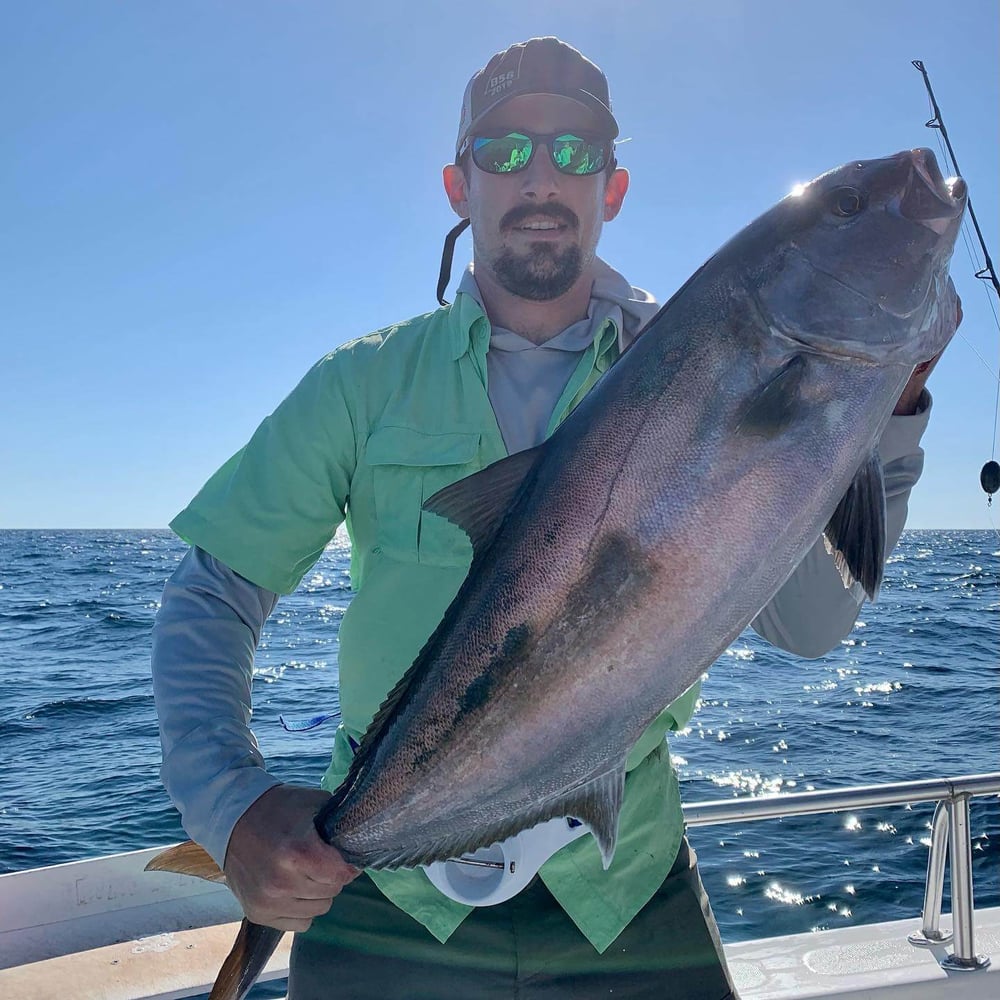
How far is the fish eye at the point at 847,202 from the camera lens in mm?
1950

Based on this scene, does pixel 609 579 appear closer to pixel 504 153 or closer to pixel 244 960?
pixel 244 960

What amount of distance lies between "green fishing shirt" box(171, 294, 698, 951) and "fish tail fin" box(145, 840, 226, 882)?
1.37 ft

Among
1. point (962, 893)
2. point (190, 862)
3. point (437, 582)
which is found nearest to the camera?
point (190, 862)

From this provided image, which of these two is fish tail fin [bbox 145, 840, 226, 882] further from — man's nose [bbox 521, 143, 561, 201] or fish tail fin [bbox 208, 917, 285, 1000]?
man's nose [bbox 521, 143, 561, 201]

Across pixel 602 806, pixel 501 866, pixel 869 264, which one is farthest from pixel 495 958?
pixel 869 264

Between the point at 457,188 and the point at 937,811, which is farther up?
the point at 457,188

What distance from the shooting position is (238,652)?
230cm

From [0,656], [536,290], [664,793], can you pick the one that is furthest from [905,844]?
[0,656]

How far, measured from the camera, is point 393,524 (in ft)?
8.08

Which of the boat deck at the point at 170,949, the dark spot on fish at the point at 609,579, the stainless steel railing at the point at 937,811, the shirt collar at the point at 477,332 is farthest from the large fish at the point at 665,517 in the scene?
the boat deck at the point at 170,949

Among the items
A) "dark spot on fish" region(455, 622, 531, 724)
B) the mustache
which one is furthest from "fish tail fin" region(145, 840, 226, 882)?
the mustache

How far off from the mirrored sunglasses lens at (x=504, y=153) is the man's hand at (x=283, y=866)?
6.10ft

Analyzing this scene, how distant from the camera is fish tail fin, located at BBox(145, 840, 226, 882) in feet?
6.99

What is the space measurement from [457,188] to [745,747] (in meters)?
11.1
